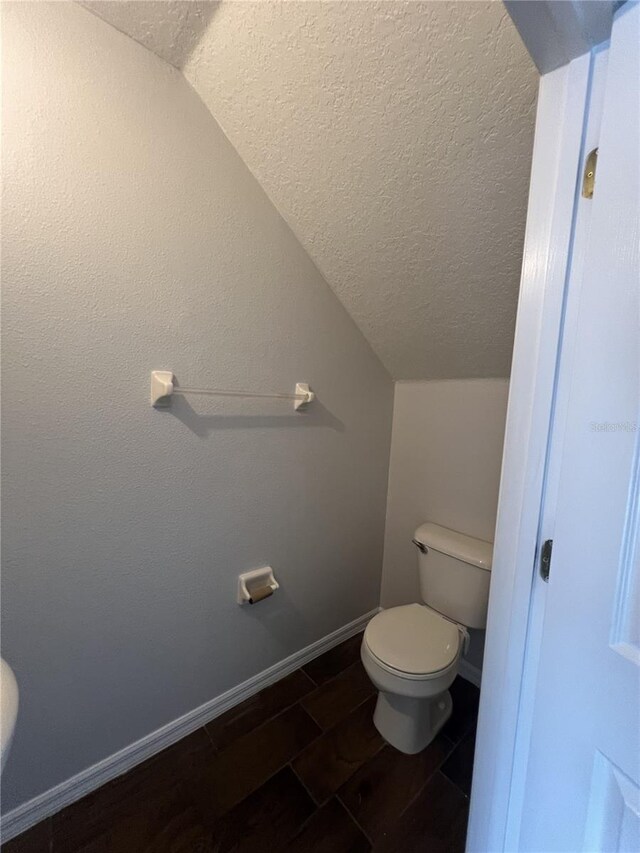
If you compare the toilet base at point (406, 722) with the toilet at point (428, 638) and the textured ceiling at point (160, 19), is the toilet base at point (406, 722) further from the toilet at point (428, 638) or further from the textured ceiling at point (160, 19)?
the textured ceiling at point (160, 19)

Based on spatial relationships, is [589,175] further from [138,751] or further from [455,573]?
[138,751]

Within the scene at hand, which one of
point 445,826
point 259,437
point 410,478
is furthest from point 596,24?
point 445,826

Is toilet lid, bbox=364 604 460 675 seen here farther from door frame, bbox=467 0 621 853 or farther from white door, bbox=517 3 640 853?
white door, bbox=517 3 640 853

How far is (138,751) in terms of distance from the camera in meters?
1.17

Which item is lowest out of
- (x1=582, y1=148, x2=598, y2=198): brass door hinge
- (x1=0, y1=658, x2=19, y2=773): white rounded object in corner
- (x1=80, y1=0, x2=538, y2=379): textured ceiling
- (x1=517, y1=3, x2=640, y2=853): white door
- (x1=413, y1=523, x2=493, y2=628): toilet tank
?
(x1=413, y1=523, x2=493, y2=628): toilet tank

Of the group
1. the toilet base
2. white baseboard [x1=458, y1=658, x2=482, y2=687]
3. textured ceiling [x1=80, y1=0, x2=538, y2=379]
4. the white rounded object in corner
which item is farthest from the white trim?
white baseboard [x1=458, y1=658, x2=482, y2=687]

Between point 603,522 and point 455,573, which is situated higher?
point 603,522

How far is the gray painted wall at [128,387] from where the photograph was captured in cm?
85

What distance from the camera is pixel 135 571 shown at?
1.09 meters

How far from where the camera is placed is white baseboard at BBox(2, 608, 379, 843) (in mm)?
980

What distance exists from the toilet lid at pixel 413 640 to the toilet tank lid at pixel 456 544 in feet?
0.95

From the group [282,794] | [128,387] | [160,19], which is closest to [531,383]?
[128,387]

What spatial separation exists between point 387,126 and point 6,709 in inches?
62.0

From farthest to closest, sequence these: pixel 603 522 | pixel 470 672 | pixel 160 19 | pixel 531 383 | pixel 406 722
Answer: pixel 470 672 → pixel 406 722 → pixel 160 19 → pixel 531 383 → pixel 603 522
